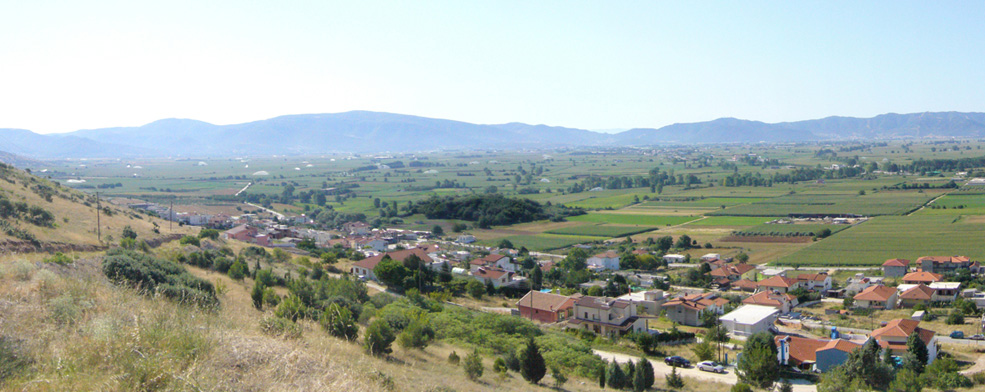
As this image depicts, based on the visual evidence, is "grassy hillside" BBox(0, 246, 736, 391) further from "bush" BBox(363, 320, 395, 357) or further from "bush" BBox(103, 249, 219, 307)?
"bush" BBox(103, 249, 219, 307)

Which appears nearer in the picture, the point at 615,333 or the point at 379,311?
the point at 379,311

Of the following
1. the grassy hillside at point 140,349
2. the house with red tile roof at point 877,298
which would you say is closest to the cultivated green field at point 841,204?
the house with red tile roof at point 877,298

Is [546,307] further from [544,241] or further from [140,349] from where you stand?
[544,241]

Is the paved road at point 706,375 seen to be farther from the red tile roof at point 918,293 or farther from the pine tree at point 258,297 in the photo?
the red tile roof at point 918,293

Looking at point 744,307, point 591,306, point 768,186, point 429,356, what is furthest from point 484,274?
point 768,186

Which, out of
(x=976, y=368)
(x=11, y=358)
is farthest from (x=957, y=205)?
(x=11, y=358)

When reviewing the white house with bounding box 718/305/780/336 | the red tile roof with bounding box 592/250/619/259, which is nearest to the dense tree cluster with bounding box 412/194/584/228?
the red tile roof with bounding box 592/250/619/259

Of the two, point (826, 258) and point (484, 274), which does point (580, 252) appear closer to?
point (484, 274)
